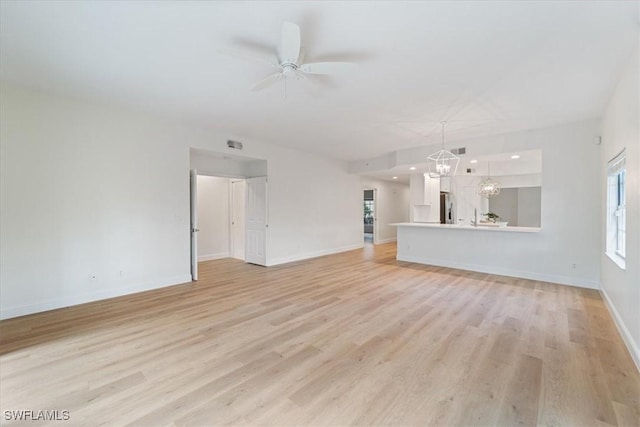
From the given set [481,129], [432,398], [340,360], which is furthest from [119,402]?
[481,129]

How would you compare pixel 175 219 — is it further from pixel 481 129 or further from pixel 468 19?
pixel 481 129

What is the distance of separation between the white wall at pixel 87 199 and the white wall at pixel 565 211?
6.21 meters

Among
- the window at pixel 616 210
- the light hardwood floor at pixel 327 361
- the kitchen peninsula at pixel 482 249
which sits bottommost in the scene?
the light hardwood floor at pixel 327 361

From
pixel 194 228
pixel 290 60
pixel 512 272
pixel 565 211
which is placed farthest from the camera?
pixel 512 272

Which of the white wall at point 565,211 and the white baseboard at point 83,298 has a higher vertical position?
the white wall at point 565,211

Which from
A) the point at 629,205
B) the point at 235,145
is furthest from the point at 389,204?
the point at 629,205

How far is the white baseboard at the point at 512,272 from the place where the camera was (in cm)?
476

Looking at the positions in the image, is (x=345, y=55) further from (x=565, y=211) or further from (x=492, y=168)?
(x=492, y=168)

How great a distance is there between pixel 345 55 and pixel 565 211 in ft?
16.2

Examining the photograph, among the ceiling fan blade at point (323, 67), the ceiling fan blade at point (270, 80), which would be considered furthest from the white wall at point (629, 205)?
the ceiling fan blade at point (270, 80)

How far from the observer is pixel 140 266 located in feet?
15.0

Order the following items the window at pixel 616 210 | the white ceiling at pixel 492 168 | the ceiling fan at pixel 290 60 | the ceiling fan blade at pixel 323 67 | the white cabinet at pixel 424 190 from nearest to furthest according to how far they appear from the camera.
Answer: the ceiling fan at pixel 290 60
the ceiling fan blade at pixel 323 67
the window at pixel 616 210
the white ceiling at pixel 492 168
the white cabinet at pixel 424 190

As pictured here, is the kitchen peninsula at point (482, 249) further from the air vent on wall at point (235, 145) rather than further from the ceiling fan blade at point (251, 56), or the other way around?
the ceiling fan blade at point (251, 56)

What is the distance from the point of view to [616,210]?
151 inches
